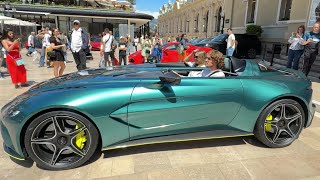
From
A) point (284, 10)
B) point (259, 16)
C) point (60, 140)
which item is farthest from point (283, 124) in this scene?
point (259, 16)

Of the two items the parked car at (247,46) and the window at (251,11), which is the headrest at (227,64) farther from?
the window at (251,11)

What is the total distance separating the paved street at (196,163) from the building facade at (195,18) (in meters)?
25.1

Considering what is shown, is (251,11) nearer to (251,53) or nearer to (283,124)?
(251,53)

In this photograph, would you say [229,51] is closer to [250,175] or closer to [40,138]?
[250,175]

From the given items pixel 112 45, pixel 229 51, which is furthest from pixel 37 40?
pixel 229 51

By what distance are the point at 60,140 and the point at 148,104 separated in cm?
100

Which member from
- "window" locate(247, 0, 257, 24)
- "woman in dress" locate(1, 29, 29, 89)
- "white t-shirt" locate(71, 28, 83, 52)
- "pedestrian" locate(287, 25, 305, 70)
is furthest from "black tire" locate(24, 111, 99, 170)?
"window" locate(247, 0, 257, 24)

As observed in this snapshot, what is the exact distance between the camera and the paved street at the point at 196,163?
8.00ft

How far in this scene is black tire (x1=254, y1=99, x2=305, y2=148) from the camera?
2879 millimetres

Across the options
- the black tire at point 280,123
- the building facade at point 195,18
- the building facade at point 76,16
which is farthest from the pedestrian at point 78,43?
the building facade at point 195,18

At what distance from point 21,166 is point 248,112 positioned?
2652mm

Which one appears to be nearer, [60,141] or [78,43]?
[60,141]

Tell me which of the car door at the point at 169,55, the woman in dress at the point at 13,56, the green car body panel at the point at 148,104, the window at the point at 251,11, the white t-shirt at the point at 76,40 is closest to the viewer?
the green car body panel at the point at 148,104

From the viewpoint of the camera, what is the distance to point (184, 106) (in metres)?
2.56
